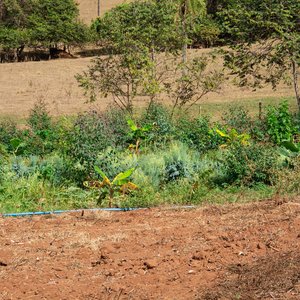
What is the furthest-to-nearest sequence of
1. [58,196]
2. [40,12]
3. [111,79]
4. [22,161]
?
[40,12]
[111,79]
[22,161]
[58,196]

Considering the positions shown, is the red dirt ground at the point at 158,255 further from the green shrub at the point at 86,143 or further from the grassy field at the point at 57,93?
the grassy field at the point at 57,93

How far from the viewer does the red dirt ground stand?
4902 mm

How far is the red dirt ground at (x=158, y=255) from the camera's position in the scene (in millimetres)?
4902

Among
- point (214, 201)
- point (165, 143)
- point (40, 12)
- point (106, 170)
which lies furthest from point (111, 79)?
point (40, 12)

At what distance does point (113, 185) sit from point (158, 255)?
9.91 feet

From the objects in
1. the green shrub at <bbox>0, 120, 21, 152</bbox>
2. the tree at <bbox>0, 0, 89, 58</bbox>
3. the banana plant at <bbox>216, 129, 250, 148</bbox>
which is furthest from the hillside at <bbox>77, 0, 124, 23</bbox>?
the banana plant at <bbox>216, 129, 250, 148</bbox>

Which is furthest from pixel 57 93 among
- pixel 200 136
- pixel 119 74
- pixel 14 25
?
pixel 14 25

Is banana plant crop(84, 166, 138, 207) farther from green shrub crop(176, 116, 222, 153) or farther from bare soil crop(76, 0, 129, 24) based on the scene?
bare soil crop(76, 0, 129, 24)

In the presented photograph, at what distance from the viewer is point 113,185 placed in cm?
864

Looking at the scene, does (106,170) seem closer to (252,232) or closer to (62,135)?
(62,135)

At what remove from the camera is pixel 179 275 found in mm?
5203

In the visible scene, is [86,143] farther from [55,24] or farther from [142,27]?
[55,24]

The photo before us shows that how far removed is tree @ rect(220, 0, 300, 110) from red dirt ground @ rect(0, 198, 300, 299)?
10.7 m

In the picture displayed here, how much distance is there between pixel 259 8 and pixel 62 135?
8.94 meters
